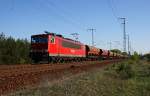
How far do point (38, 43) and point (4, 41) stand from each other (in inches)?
363

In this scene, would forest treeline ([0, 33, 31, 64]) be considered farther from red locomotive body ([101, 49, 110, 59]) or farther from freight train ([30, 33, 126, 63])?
red locomotive body ([101, 49, 110, 59])

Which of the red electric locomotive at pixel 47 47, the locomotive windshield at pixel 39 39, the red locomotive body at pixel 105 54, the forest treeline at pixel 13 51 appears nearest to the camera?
the red electric locomotive at pixel 47 47

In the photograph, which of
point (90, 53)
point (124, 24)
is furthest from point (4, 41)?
point (124, 24)

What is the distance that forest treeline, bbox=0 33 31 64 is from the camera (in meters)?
40.1

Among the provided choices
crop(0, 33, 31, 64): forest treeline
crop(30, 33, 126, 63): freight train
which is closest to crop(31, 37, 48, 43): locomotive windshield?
crop(30, 33, 126, 63): freight train

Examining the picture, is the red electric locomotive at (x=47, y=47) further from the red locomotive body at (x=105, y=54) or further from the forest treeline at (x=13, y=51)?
the red locomotive body at (x=105, y=54)

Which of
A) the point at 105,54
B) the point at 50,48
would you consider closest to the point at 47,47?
the point at 50,48

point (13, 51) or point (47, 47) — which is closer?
point (47, 47)

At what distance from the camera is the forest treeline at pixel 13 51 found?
4012 centimetres

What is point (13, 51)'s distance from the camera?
42.6 metres

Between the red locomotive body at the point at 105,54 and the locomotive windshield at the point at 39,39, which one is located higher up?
the locomotive windshield at the point at 39,39

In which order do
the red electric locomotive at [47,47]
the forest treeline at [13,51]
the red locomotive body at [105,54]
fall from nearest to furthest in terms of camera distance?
the red electric locomotive at [47,47] < the forest treeline at [13,51] < the red locomotive body at [105,54]

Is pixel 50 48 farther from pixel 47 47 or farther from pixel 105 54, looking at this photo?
pixel 105 54

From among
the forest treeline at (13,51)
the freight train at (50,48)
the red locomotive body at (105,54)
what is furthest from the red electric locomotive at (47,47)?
the red locomotive body at (105,54)
